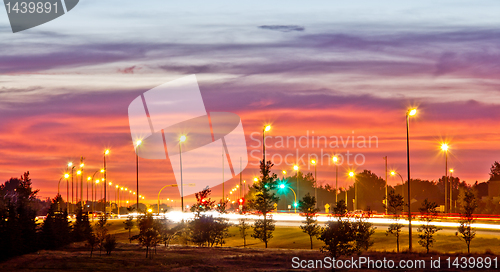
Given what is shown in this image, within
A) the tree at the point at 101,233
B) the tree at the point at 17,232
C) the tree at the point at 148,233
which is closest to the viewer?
the tree at the point at 17,232

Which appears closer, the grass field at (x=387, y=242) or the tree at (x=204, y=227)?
the grass field at (x=387, y=242)

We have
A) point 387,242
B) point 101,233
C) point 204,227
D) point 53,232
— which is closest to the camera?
point 53,232

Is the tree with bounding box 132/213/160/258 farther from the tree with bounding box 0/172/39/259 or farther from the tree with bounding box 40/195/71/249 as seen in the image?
the tree with bounding box 40/195/71/249

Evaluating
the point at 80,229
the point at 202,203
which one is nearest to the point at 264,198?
the point at 202,203

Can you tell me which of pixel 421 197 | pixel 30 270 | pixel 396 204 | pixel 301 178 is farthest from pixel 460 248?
pixel 301 178

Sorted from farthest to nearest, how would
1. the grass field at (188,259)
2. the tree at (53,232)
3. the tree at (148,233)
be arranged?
1. the tree at (53,232)
2. the tree at (148,233)
3. the grass field at (188,259)

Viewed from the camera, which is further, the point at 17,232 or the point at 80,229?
the point at 80,229

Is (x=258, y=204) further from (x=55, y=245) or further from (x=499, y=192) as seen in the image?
(x=499, y=192)

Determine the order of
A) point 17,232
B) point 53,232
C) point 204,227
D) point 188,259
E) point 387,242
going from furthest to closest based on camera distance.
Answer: point 387,242, point 204,227, point 53,232, point 17,232, point 188,259

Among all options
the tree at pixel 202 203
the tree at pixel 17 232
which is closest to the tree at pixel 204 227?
the tree at pixel 202 203

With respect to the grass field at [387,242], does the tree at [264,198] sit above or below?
above


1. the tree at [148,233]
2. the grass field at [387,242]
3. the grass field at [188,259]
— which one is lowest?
the grass field at [387,242]

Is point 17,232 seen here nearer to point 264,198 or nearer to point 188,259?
point 188,259

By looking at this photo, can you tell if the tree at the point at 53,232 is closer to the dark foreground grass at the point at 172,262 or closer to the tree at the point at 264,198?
the dark foreground grass at the point at 172,262
